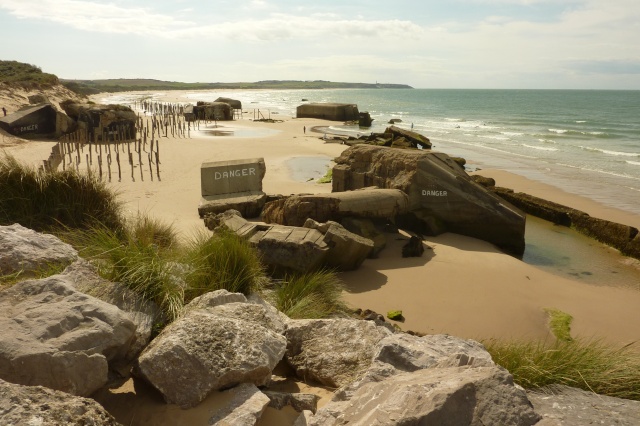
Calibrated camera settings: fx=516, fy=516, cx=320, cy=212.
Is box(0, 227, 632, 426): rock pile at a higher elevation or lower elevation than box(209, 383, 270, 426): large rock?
higher

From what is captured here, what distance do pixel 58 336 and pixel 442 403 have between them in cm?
228

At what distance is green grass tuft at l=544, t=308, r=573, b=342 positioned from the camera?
8000 mm

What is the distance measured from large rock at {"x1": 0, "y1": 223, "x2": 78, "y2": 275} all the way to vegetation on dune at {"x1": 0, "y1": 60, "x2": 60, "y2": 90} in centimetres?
4076

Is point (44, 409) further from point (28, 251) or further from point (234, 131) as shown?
point (234, 131)

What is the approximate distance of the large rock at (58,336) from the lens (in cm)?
290

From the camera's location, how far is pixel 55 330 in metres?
3.16

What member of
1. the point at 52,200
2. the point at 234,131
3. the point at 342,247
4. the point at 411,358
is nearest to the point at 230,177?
the point at 342,247

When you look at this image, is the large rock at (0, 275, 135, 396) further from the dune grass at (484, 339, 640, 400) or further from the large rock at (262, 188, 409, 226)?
the large rock at (262, 188, 409, 226)

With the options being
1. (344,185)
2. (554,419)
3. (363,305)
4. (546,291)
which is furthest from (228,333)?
(344,185)

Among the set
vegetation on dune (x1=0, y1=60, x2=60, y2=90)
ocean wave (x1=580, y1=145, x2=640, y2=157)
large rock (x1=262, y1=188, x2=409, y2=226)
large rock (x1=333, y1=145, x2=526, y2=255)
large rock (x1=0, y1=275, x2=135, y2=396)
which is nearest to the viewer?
large rock (x1=0, y1=275, x2=135, y2=396)

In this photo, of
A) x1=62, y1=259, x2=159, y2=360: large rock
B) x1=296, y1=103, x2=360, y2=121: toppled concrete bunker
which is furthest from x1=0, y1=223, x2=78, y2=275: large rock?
x1=296, y1=103, x2=360, y2=121: toppled concrete bunker

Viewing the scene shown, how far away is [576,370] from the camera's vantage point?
13.3 feet

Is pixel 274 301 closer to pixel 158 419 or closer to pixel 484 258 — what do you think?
pixel 158 419

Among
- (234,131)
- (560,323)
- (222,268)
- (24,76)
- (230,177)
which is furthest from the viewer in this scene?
(24,76)
